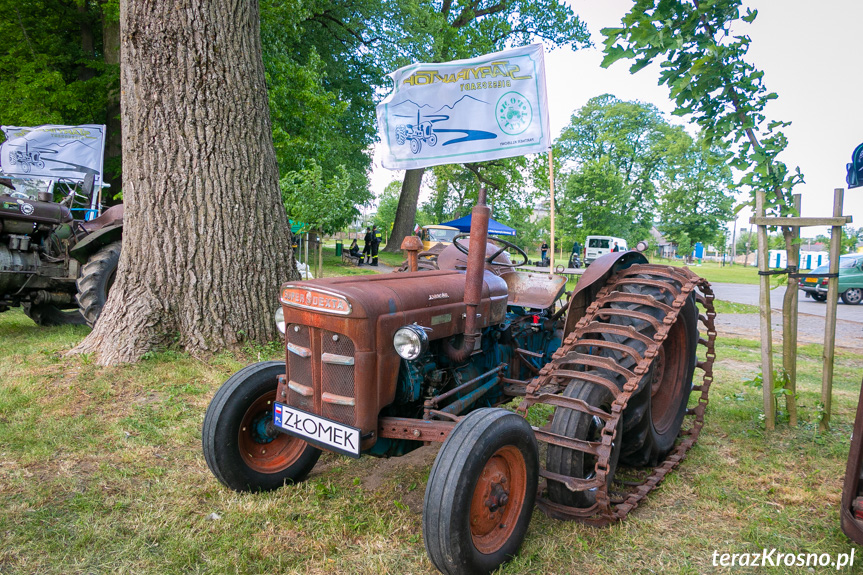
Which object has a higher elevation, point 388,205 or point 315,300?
point 388,205

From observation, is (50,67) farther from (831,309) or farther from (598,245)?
(598,245)

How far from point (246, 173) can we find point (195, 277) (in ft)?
3.44

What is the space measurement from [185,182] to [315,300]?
2.94 metres

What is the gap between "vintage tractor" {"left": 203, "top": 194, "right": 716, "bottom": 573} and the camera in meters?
2.21

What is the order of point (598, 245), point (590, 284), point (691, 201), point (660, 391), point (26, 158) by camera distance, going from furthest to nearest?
point (691, 201) → point (598, 245) → point (26, 158) → point (660, 391) → point (590, 284)

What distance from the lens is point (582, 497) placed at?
2535 mm

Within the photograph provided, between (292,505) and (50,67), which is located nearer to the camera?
(292,505)

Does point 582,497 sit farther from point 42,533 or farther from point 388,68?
point 388,68

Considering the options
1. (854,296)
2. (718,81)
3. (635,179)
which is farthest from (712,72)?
(635,179)

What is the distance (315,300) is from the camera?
2.43 m

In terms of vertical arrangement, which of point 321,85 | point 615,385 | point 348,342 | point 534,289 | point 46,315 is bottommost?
point 46,315

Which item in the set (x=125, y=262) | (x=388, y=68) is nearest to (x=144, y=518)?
(x=125, y=262)

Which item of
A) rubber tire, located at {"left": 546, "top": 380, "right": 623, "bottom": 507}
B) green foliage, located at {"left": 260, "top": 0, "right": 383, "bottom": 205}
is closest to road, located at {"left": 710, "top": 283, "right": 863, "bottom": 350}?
rubber tire, located at {"left": 546, "top": 380, "right": 623, "bottom": 507}

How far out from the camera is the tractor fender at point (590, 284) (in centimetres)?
329
